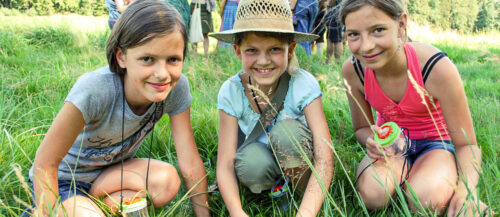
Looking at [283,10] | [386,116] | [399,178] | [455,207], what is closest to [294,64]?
[283,10]

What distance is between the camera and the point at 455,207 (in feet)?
4.85

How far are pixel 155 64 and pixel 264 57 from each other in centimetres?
54

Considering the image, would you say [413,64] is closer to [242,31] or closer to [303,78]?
[303,78]

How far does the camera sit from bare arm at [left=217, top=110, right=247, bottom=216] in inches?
65.9

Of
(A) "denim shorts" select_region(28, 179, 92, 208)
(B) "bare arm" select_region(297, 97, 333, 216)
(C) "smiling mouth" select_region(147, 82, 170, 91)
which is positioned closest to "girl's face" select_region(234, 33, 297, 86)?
(B) "bare arm" select_region(297, 97, 333, 216)

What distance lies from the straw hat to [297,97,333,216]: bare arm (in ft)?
1.32

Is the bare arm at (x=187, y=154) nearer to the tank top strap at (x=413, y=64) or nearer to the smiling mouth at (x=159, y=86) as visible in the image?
the smiling mouth at (x=159, y=86)

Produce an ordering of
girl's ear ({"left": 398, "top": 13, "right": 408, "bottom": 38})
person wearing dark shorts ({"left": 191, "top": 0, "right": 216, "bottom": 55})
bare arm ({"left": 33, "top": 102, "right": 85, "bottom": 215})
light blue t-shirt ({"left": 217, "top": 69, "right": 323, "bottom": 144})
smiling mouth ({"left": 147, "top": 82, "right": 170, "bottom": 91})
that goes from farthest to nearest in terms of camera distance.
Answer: person wearing dark shorts ({"left": 191, "top": 0, "right": 216, "bottom": 55})
light blue t-shirt ({"left": 217, "top": 69, "right": 323, "bottom": 144})
girl's ear ({"left": 398, "top": 13, "right": 408, "bottom": 38})
smiling mouth ({"left": 147, "top": 82, "right": 170, "bottom": 91})
bare arm ({"left": 33, "top": 102, "right": 85, "bottom": 215})

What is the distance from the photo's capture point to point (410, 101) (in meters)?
1.76

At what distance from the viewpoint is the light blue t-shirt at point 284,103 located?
1.76 m

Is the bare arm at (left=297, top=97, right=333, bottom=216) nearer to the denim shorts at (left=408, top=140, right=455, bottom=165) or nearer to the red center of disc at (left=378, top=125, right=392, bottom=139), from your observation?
the red center of disc at (left=378, top=125, right=392, bottom=139)

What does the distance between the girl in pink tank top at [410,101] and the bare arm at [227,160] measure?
62 centimetres

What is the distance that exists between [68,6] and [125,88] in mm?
26033

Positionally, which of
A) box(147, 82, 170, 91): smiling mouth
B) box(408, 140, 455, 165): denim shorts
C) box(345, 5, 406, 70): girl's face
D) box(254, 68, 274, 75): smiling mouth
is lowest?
box(408, 140, 455, 165): denim shorts
